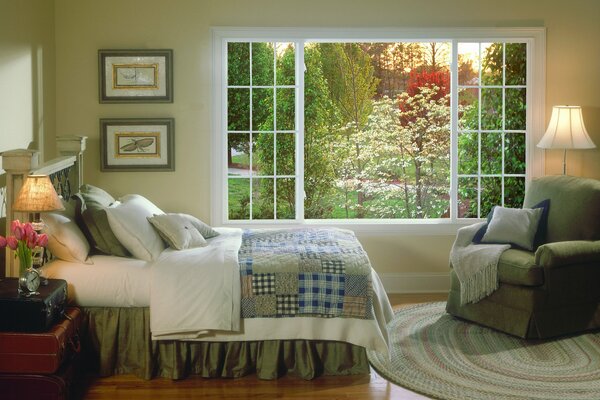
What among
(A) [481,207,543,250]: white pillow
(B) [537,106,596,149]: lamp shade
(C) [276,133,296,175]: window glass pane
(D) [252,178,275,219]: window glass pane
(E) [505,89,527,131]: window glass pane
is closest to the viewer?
(A) [481,207,543,250]: white pillow

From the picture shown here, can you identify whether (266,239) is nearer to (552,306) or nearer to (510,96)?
(552,306)

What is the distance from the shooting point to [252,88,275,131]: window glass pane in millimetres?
9273

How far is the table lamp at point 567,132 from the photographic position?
6.75 meters

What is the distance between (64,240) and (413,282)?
3280 millimetres

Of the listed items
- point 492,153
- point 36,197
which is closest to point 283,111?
point 492,153

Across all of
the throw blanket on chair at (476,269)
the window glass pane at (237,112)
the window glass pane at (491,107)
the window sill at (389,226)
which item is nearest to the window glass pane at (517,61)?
the window glass pane at (491,107)

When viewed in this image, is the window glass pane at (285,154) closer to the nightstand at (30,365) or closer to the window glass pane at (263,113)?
the window glass pane at (263,113)

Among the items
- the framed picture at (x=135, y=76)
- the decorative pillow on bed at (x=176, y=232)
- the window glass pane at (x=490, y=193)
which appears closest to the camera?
the decorative pillow on bed at (x=176, y=232)

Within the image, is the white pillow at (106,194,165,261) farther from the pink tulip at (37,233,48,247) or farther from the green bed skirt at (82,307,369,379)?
the pink tulip at (37,233,48,247)

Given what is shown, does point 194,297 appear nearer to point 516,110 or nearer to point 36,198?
point 36,198

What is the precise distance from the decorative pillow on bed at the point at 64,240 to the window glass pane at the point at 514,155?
177 inches

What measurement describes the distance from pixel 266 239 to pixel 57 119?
2265mm

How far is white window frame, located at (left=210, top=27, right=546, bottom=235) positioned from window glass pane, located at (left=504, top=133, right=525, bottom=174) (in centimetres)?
84

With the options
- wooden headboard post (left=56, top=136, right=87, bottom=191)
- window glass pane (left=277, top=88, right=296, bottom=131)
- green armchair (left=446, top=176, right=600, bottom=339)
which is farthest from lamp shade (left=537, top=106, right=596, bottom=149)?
wooden headboard post (left=56, top=136, right=87, bottom=191)
